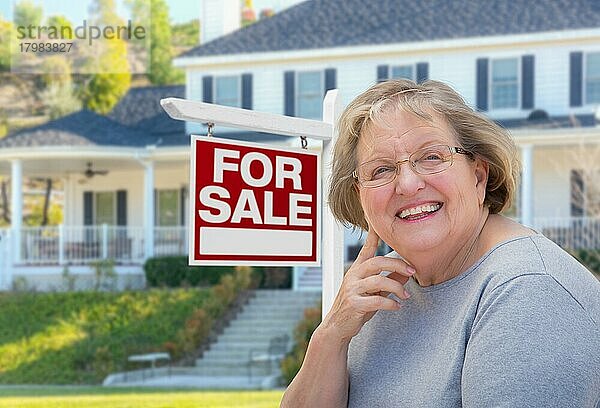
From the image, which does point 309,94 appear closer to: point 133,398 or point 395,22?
point 395,22

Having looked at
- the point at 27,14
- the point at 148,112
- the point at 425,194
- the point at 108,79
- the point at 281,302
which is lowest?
the point at 281,302

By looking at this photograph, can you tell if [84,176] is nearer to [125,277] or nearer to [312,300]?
[125,277]

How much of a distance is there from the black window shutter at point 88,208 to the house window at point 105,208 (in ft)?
0.30

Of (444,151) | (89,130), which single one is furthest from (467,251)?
(89,130)

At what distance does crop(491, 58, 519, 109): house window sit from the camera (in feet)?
73.5

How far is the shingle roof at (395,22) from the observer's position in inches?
909

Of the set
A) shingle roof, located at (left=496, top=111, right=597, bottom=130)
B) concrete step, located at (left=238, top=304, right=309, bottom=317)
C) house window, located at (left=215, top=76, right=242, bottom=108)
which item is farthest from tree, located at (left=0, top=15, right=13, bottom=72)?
shingle roof, located at (left=496, top=111, right=597, bottom=130)

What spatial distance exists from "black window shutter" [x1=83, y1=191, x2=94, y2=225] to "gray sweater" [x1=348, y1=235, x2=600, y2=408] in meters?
24.7

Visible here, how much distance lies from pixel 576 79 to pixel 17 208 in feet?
38.5

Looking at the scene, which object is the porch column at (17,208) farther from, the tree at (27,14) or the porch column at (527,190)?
the porch column at (527,190)

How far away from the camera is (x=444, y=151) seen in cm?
201

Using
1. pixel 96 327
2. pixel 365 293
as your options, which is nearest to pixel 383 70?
pixel 96 327

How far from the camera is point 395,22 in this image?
24.4 meters

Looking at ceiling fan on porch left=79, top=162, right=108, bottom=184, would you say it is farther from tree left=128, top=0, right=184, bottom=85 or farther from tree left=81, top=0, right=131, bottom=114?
tree left=128, top=0, right=184, bottom=85
